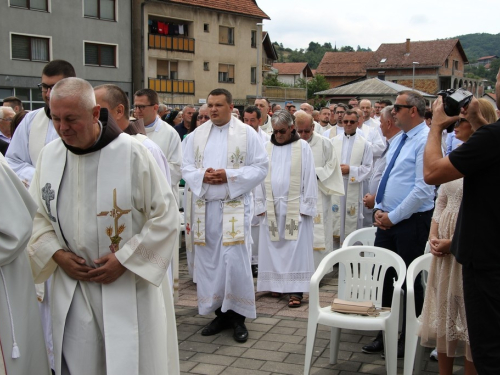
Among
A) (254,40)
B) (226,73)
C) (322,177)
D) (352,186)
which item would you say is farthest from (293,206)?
(254,40)

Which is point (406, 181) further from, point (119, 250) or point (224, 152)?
point (119, 250)

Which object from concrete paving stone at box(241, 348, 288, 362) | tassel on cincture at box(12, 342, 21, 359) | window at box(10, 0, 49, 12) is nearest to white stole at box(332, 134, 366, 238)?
concrete paving stone at box(241, 348, 288, 362)

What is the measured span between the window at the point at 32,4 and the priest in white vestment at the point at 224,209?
1008 inches

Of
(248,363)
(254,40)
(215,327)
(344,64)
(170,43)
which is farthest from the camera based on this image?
(344,64)

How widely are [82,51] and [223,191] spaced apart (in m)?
27.1

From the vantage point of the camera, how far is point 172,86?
119 ft

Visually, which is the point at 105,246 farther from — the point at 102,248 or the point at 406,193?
the point at 406,193

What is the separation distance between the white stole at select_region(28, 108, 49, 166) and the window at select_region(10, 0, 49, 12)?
26122 millimetres

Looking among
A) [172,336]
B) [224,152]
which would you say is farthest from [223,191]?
[172,336]

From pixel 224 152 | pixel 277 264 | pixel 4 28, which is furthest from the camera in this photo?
pixel 4 28

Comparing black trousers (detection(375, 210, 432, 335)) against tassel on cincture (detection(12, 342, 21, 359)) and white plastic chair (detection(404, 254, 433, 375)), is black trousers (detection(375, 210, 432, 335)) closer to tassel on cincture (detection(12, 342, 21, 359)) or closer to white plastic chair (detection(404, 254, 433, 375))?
white plastic chair (detection(404, 254, 433, 375))

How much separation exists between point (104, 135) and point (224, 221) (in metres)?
2.61

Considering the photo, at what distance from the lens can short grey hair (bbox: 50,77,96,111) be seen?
10.3 ft

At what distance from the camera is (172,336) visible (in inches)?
149
